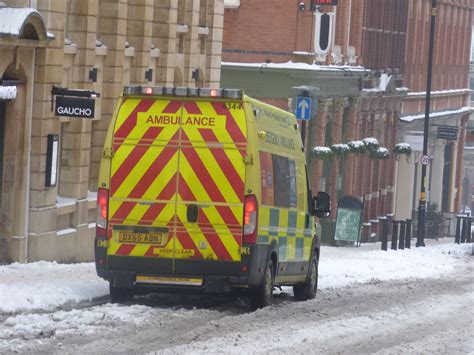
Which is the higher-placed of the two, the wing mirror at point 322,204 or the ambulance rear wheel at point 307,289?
the wing mirror at point 322,204

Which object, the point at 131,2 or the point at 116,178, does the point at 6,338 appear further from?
the point at 131,2

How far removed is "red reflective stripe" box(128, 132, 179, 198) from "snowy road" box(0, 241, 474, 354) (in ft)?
4.25

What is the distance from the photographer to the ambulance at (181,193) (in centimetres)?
1872

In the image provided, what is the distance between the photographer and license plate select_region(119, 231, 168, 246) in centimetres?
1875

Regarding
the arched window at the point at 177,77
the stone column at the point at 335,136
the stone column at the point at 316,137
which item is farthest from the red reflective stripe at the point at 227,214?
the stone column at the point at 335,136

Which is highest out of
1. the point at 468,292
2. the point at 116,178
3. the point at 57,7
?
the point at 57,7

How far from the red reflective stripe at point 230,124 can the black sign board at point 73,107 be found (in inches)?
246

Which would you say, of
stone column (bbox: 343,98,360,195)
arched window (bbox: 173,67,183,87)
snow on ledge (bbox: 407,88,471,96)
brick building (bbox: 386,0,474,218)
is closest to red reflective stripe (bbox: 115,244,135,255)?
arched window (bbox: 173,67,183,87)

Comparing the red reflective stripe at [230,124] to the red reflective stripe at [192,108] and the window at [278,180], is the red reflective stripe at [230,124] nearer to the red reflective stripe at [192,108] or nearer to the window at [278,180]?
the red reflective stripe at [192,108]

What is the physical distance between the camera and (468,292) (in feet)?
82.2

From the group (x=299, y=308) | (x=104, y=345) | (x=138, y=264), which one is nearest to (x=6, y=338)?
(x=104, y=345)

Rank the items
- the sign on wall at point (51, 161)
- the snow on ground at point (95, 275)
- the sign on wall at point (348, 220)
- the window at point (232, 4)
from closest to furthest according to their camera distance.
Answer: the snow on ground at point (95, 275) → the sign on wall at point (51, 161) → the sign on wall at point (348, 220) → the window at point (232, 4)

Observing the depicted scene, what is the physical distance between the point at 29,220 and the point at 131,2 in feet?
25.8

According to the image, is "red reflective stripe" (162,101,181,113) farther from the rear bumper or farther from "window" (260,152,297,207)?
the rear bumper
